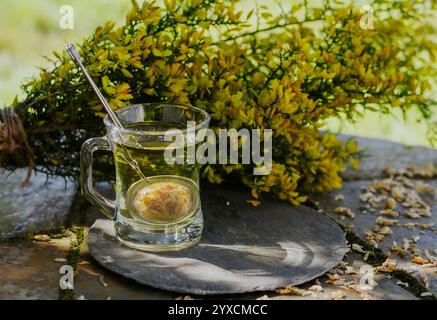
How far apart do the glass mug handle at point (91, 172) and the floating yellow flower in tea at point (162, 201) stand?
4.6 inches

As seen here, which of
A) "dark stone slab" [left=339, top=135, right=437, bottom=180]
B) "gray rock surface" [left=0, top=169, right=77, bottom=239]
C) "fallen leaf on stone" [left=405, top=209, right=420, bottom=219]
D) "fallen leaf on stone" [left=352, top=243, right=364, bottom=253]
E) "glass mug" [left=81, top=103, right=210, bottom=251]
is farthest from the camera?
"dark stone slab" [left=339, top=135, right=437, bottom=180]

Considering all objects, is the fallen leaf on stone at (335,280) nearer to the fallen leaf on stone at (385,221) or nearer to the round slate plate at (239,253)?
the round slate plate at (239,253)

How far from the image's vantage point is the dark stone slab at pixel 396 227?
1.60 meters

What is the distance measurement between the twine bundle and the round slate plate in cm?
28

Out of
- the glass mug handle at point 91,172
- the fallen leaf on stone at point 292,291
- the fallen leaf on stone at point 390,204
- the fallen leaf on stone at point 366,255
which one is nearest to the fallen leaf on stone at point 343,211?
the fallen leaf on stone at point 390,204

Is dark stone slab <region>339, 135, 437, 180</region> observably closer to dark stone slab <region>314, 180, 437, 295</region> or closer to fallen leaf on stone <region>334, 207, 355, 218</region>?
dark stone slab <region>314, 180, 437, 295</region>

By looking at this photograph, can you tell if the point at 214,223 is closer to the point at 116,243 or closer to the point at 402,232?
the point at 116,243

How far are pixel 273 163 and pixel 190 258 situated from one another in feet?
1.40

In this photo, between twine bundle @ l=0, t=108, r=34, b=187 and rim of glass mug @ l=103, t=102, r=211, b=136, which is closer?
rim of glass mug @ l=103, t=102, r=211, b=136

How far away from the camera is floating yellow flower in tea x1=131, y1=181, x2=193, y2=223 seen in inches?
61.6

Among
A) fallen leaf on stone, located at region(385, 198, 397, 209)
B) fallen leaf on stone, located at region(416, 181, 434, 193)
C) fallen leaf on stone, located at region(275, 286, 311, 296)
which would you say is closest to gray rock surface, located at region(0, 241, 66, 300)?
fallen leaf on stone, located at region(275, 286, 311, 296)

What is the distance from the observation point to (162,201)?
1562mm

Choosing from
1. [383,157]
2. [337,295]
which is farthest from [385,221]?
[383,157]
